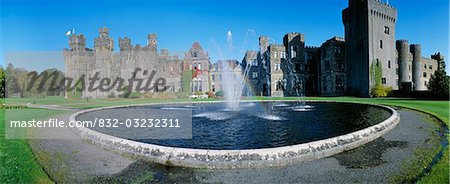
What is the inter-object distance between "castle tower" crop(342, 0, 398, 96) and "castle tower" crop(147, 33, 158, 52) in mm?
40854

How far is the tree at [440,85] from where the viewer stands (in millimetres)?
33094

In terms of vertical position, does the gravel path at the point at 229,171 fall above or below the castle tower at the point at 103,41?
below

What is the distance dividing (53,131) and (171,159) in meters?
8.77

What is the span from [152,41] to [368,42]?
44518 millimetres

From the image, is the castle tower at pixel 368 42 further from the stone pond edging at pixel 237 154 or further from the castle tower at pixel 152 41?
the stone pond edging at pixel 237 154

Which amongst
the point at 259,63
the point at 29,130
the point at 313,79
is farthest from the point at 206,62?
the point at 29,130

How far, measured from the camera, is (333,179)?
616 cm

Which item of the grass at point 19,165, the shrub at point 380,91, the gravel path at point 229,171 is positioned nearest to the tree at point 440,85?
the shrub at point 380,91

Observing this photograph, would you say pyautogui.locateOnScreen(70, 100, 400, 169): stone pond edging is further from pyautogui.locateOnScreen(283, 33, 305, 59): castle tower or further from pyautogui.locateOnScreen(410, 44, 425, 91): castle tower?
pyautogui.locateOnScreen(410, 44, 425, 91): castle tower

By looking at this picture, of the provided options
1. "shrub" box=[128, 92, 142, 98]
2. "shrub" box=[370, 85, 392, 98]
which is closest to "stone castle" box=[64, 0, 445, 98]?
"shrub" box=[370, 85, 392, 98]

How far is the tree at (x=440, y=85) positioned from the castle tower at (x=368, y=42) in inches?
417

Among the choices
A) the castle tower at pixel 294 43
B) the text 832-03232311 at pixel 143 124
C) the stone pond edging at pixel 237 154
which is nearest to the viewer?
the stone pond edging at pixel 237 154

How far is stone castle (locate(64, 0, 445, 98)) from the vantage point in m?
47.2

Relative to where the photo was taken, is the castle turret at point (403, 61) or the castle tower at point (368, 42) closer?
the castle tower at point (368, 42)
